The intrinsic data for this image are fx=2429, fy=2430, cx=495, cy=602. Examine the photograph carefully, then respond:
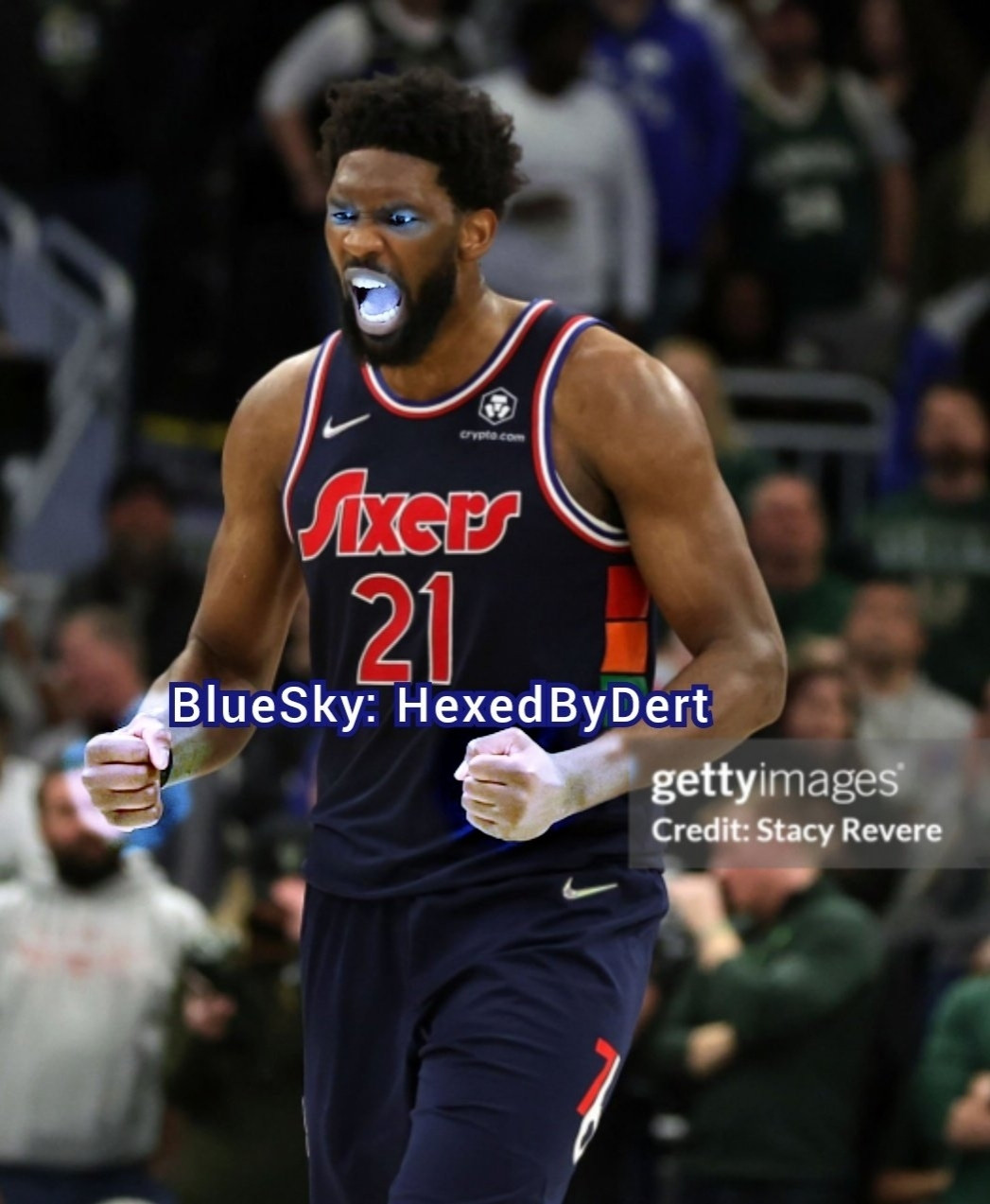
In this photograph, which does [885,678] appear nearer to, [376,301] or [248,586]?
[248,586]

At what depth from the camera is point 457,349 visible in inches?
176

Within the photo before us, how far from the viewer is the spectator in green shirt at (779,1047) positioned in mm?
6828

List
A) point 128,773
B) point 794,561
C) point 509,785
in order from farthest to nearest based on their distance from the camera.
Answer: point 794,561
point 128,773
point 509,785

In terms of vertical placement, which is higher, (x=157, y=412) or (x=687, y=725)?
(x=157, y=412)

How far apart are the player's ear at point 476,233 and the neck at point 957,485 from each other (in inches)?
188

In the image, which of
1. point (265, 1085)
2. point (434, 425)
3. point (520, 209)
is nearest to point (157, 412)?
point (520, 209)

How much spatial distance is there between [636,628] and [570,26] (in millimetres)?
5639

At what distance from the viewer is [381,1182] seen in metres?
4.32

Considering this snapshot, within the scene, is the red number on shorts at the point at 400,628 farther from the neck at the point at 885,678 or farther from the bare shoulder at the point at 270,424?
the neck at the point at 885,678

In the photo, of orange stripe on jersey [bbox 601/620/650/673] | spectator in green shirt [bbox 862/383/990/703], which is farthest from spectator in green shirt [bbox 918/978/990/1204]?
orange stripe on jersey [bbox 601/620/650/673]

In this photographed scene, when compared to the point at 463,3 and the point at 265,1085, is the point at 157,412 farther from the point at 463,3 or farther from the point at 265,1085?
the point at 265,1085

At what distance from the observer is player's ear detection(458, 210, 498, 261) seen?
4.41 meters

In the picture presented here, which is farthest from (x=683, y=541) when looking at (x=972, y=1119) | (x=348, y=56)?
(x=348, y=56)

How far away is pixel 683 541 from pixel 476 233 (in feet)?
2.33
